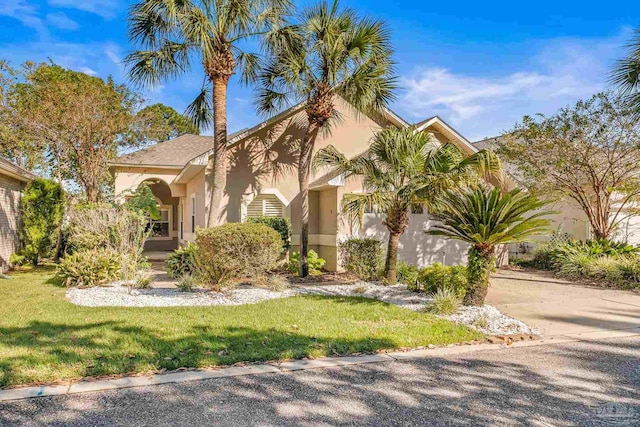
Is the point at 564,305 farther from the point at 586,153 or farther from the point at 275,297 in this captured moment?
the point at 586,153

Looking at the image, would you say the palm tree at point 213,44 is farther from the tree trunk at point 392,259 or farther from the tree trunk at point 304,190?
the tree trunk at point 392,259

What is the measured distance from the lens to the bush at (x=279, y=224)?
1416cm

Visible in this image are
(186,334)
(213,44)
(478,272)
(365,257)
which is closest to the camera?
(186,334)

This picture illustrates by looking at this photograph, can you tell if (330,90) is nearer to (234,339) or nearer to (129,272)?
(129,272)

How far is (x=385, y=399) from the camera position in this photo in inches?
176

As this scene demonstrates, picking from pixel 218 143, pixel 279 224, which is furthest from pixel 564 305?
pixel 218 143

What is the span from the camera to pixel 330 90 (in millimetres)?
12500

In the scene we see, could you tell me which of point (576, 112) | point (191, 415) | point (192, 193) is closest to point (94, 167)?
point (192, 193)

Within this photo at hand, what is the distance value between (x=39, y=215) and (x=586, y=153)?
1910cm

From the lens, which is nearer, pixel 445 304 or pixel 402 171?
pixel 445 304

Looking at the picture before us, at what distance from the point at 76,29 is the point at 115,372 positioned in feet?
49.9

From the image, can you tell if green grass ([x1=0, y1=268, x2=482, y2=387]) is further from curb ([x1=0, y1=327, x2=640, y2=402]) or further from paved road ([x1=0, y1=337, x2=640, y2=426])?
paved road ([x1=0, y1=337, x2=640, y2=426])

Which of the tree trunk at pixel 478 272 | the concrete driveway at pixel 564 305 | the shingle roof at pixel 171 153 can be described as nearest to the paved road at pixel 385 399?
the concrete driveway at pixel 564 305

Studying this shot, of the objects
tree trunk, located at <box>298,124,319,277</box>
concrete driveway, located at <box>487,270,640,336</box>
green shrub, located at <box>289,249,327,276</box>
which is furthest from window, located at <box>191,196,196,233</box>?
concrete driveway, located at <box>487,270,640,336</box>
